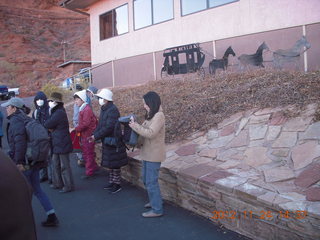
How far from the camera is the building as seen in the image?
10.1 meters

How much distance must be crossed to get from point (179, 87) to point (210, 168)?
16.0 feet

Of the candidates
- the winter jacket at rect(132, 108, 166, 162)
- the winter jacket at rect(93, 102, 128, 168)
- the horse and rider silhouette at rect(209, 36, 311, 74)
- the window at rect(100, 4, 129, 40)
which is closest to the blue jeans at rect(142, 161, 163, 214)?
the winter jacket at rect(132, 108, 166, 162)

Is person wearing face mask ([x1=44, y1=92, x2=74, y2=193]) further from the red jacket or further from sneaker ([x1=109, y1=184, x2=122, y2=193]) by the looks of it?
sneaker ([x1=109, y1=184, x2=122, y2=193])

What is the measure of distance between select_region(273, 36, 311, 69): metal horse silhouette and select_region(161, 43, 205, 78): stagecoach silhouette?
8.33 feet

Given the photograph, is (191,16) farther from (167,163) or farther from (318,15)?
(167,163)

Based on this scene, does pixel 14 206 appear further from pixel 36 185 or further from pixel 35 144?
pixel 36 185

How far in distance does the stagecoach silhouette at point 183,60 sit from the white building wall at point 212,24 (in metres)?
0.36

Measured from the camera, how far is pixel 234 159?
4930mm

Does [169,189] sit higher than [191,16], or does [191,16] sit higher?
[191,16]

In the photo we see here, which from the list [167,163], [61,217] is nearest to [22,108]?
[61,217]

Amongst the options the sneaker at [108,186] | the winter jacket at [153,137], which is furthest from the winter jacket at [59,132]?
the winter jacket at [153,137]

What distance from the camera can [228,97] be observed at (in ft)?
22.9

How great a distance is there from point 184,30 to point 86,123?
316 inches
